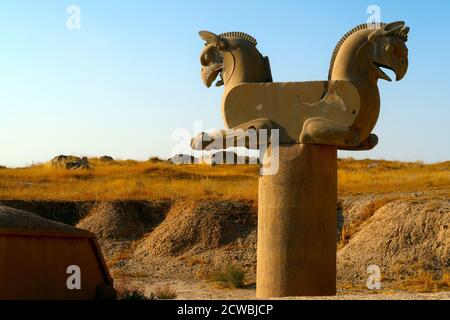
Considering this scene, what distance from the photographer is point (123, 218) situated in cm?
2633

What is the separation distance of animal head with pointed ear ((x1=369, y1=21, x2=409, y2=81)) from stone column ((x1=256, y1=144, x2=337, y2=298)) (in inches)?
65.9

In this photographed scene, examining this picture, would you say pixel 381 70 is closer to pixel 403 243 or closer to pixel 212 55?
pixel 212 55

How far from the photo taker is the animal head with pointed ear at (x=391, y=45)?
36.6ft

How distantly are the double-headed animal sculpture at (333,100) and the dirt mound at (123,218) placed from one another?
14.8m

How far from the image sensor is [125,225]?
2603cm

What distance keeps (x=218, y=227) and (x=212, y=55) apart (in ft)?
42.5

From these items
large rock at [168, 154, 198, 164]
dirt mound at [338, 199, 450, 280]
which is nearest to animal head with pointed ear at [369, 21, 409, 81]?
dirt mound at [338, 199, 450, 280]

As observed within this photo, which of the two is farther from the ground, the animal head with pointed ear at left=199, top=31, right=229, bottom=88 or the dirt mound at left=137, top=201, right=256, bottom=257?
the animal head with pointed ear at left=199, top=31, right=229, bottom=88

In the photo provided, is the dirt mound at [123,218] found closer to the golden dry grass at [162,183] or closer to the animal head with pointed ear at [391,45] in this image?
the golden dry grass at [162,183]

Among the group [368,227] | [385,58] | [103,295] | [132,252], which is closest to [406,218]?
[368,227]

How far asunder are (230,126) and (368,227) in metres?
11.5

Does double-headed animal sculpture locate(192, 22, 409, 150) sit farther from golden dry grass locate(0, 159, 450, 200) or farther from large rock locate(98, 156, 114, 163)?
large rock locate(98, 156, 114, 163)

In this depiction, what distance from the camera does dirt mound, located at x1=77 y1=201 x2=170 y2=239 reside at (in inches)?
1013

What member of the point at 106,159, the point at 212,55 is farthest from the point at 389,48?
the point at 106,159
